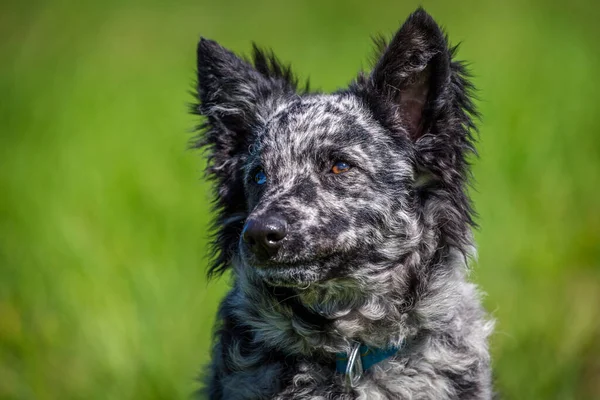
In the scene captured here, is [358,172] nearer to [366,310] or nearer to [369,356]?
[366,310]

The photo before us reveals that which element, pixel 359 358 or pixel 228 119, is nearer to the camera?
pixel 359 358

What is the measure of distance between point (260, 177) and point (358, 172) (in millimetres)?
590

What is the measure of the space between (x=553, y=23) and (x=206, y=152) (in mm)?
9325

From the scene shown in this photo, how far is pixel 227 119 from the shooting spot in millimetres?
4961

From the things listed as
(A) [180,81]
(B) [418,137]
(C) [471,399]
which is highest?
(A) [180,81]

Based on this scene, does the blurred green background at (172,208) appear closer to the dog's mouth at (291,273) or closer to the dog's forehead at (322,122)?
the dog's forehead at (322,122)

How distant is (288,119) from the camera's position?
4.65 meters

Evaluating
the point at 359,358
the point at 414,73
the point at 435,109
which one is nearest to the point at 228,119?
the point at 414,73

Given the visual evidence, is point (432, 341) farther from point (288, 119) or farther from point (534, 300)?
point (534, 300)

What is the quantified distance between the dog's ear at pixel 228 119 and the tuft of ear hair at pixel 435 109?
2.87 ft

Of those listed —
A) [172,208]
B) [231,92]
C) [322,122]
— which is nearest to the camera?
[322,122]

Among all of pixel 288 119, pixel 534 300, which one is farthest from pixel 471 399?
pixel 534 300

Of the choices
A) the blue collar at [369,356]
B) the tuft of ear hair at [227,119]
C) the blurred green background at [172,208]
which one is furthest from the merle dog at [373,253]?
the blurred green background at [172,208]

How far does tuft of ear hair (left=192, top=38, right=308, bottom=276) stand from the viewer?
4.76 m
